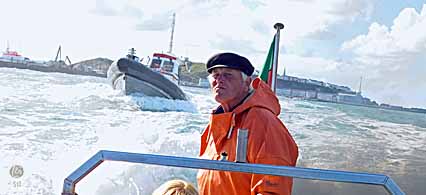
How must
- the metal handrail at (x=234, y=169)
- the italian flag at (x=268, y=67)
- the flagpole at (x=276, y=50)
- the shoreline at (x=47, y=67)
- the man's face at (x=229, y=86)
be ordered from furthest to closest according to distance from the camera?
the shoreline at (x=47, y=67)
the italian flag at (x=268, y=67)
the flagpole at (x=276, y=50)
the man's face at (x=229, y=86)
the metal handrail at (x=234, y=169)

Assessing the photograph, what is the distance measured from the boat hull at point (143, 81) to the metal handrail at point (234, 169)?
1743 cm

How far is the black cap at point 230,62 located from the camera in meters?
2.12

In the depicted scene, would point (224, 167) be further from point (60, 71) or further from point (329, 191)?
point (60, 71)

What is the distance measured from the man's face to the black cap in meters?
0.02

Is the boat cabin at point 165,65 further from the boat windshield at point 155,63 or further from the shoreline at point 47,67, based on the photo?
the shoreline at point 47,67

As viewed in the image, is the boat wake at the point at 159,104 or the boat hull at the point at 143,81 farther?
the boat hull at the point at 143,81

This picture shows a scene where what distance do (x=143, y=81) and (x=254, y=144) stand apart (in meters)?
17.3

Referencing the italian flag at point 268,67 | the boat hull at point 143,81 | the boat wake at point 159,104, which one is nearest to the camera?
the italian flag at point 268,67

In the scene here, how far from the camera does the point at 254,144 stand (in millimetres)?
1879

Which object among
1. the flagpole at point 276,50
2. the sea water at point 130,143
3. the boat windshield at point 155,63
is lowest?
the sea water at point 130,143

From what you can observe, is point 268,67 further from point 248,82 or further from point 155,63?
point 155,63

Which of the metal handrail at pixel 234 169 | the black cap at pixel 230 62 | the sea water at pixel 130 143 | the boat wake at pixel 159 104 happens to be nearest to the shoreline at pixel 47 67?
the boat wake at pixel 159 104

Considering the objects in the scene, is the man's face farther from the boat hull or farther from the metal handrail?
the boat hull

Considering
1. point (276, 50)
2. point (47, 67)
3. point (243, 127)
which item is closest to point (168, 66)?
point (276, 50)
